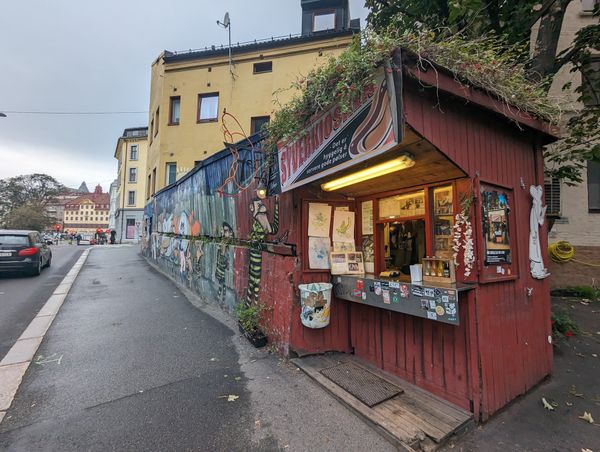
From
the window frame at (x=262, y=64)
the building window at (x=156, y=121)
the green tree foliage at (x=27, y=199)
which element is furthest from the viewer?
the green tree foliage at (x=27, y=199)

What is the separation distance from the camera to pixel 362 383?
3.65 metres

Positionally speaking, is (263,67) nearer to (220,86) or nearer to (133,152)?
(220,86)

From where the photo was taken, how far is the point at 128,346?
4801mm

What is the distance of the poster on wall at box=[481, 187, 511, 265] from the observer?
3318 mm

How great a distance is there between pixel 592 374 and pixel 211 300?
270 inches

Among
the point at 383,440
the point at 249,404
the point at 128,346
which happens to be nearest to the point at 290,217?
the point at 249,404

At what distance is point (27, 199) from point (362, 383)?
66.3m

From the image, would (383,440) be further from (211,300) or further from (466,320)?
(211,300)

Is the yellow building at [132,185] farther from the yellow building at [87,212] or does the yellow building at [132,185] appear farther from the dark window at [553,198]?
the yellow building at [87,212]

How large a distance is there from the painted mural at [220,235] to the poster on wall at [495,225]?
2.52 meters

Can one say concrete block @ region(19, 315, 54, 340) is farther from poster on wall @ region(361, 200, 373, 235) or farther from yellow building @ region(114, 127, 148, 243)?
yellow building @ region(114, 127, 148, 243)

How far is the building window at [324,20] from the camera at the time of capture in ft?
54.3

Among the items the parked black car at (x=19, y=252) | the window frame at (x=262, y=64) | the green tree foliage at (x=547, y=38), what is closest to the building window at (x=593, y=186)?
the green tree foliage at (x=547, y=38)

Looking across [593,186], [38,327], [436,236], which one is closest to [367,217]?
[436,236]
